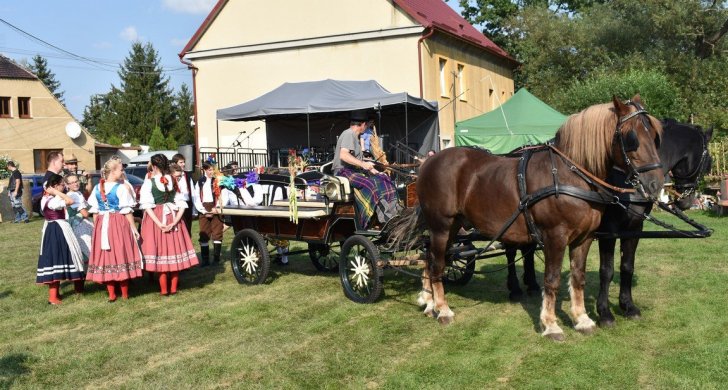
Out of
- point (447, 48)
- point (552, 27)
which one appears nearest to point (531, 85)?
point (552, 27)

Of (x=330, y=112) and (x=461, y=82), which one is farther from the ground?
(x=461, y=82)

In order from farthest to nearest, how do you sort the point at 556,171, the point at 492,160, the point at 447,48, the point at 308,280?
the point at 447,48 → the point at 308,280 → the point at 492,160 → the point at 556,171

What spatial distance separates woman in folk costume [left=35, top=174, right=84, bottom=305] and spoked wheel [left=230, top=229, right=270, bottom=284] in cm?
199

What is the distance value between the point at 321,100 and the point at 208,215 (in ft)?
23.6

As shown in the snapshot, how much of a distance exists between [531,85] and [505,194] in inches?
1160

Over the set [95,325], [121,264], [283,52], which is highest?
[283,52]

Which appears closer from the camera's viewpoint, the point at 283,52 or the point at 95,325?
the point at 95,325

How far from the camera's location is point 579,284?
5.75m

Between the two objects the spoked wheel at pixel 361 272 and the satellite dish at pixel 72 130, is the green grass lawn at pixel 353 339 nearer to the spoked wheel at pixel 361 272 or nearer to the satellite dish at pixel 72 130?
the spoked wheel at pixel 361 272

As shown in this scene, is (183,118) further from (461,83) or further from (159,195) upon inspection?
(159,195)

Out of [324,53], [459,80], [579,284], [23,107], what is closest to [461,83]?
[459,80]

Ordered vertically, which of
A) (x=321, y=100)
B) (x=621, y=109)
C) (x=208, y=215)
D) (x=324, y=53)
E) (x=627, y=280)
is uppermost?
(x=324, y=53)

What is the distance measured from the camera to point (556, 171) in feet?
18.2

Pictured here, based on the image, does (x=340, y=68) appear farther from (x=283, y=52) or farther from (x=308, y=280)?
(x=308, y=280)
